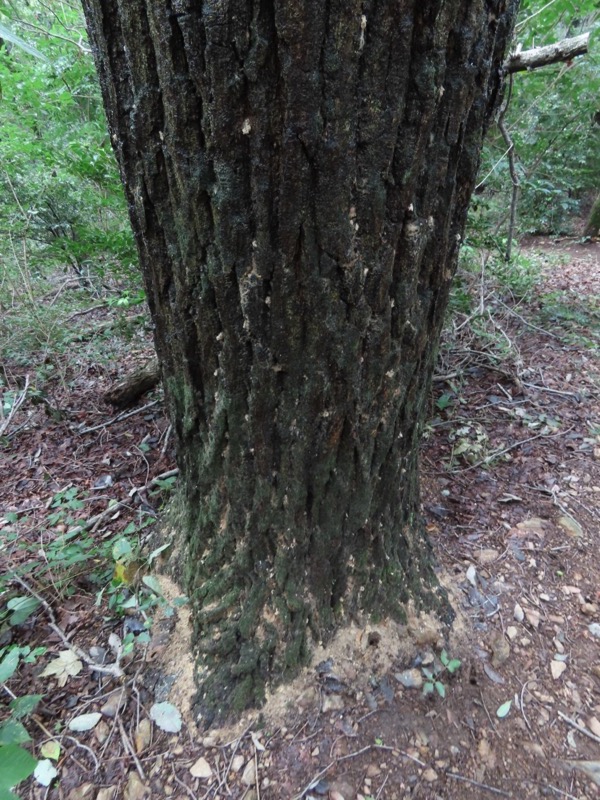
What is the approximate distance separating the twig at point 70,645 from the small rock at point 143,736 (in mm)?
167

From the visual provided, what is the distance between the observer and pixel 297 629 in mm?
1439

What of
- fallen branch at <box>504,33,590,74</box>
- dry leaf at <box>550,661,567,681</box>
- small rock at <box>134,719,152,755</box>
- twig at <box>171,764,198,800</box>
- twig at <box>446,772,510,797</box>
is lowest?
dry leaf at <box>550,661,567,681</box>

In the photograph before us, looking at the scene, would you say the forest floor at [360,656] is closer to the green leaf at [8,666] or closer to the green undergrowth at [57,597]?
the green undergrowth at [57,597]

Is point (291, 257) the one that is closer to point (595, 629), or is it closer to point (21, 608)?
point (21, 608)

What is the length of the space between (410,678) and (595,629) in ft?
2.68

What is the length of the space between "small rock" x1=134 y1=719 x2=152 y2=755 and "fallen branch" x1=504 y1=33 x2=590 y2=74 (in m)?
3.76

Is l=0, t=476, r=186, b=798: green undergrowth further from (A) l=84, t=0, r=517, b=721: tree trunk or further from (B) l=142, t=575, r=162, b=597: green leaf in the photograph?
(A) l=84, t=0, r=517, b=721: tree trunk

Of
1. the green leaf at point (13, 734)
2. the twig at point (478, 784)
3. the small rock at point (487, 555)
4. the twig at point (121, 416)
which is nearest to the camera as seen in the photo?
the green leaf at point (13, 734)

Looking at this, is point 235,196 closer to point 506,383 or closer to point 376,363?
point 376,363

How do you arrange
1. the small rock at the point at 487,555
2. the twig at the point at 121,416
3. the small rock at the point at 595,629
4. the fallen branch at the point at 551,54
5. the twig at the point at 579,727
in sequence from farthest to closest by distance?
the twig at the point at 121,416 < the fallen branch at the point at 551,54 < the small rock at the point at 487,555 < the small rock at the point at 595,629 < the twig at the point at 579,727

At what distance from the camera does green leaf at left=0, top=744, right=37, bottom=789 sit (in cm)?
94

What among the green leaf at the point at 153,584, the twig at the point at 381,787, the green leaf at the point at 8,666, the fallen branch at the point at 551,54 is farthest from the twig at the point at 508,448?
the fallen branch at the point at 551,54

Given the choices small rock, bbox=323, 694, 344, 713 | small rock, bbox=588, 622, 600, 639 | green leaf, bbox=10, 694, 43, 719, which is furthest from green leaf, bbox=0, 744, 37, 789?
small rock, bbox=588, 622, 600, 639

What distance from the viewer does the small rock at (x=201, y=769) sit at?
1261 millimetres
